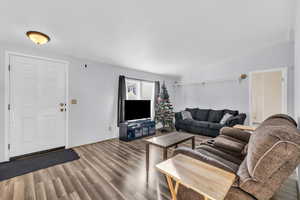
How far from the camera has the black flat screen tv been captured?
4121 mm

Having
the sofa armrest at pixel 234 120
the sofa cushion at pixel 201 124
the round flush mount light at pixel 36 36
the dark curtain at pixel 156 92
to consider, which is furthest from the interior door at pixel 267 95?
the round flush mount light at pixel 36 36

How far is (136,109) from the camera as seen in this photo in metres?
4.33

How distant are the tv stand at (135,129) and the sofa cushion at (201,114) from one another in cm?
180

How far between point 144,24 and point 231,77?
365cm

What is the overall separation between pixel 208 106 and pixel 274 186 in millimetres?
4434

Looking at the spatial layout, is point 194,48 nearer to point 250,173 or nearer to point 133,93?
point 133,93

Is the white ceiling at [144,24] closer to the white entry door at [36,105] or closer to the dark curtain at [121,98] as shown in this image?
the white entry door at [36,105]

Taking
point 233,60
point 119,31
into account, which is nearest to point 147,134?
point 119,31

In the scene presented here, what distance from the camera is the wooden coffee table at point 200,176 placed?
83cm

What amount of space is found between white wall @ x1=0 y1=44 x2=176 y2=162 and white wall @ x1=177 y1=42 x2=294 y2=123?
2.93 m

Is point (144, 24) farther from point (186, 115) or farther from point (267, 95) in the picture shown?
point (267, 95)

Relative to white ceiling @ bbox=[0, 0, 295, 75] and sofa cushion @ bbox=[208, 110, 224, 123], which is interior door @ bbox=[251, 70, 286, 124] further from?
white ceiling @ bbox=[0, 0, 295, 75]

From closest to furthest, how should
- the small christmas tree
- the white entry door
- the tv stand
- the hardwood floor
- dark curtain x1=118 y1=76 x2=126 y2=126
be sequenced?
1. the hardwood floor
2. the white entry door
3. the tv stand
4. dark curtain x1=118 y1=76 x2=126 y2=126
5. the small christmas tree

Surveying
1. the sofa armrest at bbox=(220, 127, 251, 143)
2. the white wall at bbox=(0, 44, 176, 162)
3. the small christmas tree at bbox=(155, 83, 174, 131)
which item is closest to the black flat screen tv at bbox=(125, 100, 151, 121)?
the white wall at bbox=(0, 44, 176, 162)
